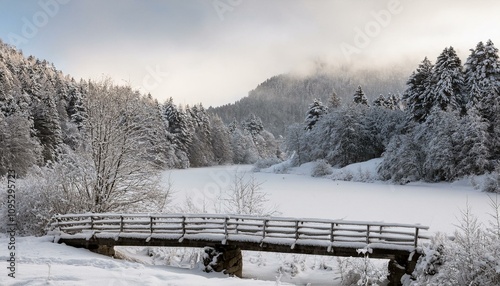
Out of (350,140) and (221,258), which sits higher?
(350,140)

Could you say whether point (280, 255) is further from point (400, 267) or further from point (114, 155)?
point (114, 155)

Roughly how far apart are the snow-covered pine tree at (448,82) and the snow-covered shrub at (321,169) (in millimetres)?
19145

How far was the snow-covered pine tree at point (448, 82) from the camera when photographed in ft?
159

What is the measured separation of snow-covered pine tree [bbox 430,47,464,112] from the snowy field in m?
11.7

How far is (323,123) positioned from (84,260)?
194 ft

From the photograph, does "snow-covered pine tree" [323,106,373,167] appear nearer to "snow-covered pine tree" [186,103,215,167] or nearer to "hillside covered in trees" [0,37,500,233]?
"hillside covered in trees" [0,37,500,233]

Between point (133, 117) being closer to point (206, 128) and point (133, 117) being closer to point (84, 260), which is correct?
point (84, 260)

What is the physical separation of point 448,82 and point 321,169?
76.0ft

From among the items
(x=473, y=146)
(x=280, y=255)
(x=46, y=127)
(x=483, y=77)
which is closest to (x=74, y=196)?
(x=280, y=255)

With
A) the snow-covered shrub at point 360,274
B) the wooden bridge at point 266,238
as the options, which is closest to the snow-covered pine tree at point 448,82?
the snow-covered shrub at point 360,274

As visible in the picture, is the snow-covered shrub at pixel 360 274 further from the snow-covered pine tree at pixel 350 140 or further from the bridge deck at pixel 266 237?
the snow-covered pine tree at pixel 350 140

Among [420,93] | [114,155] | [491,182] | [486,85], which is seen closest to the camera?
Result: [114,155]

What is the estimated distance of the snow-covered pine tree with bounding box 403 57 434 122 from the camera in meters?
52.0

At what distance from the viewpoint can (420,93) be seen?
177 feet
